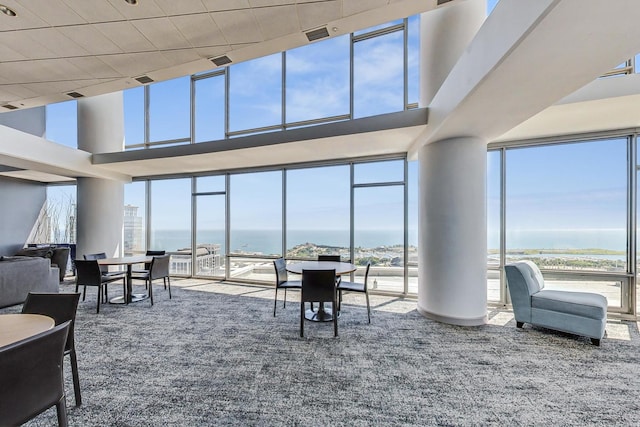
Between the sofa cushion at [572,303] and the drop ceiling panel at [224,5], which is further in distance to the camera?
the sofa cushion at [572,303]

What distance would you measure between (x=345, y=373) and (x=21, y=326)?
247cm

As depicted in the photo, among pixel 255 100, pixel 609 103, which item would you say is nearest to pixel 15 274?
pixel 255 100

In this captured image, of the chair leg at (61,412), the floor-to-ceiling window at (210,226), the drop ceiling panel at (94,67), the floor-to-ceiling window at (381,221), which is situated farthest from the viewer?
the floor-to-ceiling window at (210,226)

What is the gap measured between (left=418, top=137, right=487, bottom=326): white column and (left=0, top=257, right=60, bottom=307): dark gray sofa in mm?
6659

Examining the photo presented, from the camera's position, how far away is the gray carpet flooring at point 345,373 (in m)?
2.15

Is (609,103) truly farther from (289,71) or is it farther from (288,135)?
(289,71)

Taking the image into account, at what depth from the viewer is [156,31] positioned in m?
2.71

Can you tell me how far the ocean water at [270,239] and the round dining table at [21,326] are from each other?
15.3ft

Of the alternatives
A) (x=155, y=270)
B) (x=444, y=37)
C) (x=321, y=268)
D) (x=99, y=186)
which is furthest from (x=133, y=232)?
(x=444, y=37)

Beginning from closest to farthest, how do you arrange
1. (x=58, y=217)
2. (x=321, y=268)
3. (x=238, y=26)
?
1. (x=238, y=26)
2. (x=321, y=268)
3. (x=58, y=217)

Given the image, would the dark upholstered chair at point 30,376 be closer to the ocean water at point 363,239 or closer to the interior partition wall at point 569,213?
the ocean water at point 363,239

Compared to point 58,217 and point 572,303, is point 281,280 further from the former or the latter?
point 58,217

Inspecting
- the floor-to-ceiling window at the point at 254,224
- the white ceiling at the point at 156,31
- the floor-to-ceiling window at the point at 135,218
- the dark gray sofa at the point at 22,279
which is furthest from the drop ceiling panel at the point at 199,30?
the floor-to-ceiling window at the point at 135,218

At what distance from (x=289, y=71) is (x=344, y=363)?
5957mm
